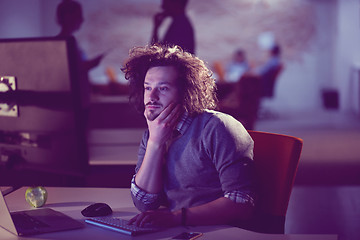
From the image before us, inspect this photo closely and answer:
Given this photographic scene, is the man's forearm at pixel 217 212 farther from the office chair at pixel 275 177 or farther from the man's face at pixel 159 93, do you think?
the man's face at pixel 159 93

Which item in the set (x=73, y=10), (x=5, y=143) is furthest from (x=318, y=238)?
(x=73, y=10)

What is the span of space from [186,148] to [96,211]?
1.02 ft

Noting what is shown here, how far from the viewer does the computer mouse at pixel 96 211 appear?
1323 mm

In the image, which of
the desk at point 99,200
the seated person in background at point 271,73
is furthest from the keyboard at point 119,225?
the seated person in background at point 271,73

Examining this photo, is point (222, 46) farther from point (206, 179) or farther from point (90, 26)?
point (206, 179)

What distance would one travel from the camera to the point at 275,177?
58.3 inches

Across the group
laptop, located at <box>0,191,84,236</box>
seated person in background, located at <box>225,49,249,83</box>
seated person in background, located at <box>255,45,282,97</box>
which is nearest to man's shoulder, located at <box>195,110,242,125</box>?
laptop, located at <box>0,191,84,236</box>

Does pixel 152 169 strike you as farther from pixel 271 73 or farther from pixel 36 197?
pixel 271 73

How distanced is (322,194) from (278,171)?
281cm

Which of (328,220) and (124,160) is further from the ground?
(124,160)

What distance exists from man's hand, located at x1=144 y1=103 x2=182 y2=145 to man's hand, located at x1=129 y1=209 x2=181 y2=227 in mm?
265

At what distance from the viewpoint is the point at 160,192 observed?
1441 millimetres

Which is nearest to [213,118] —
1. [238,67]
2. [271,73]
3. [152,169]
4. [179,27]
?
[152,169]

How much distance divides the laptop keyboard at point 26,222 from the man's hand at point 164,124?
15.5 inches
